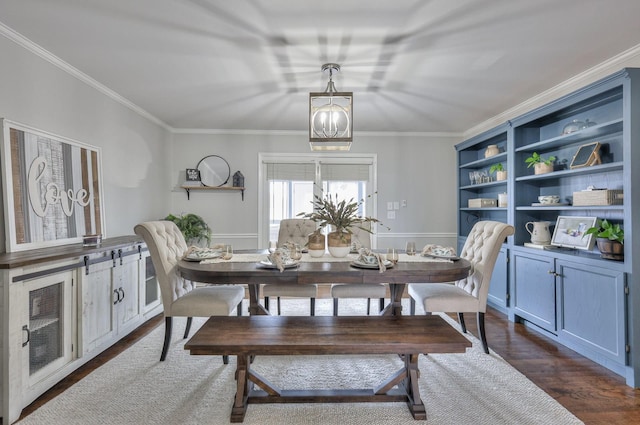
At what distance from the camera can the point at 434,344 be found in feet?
5.35

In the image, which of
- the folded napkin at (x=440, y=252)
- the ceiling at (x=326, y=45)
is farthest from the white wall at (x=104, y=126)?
the folded napkin at (x=440, y=252)

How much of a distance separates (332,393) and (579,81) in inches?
136

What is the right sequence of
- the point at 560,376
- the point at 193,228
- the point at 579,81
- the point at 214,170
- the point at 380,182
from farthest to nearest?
the point at 380,182
the point at 214,170
the point at 193,228
the point at 579,81
the point at 560,376

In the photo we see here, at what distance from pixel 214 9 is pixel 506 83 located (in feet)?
8.88

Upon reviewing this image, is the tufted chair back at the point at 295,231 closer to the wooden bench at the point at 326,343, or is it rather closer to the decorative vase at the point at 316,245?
the decorative vase at the point at 316,245

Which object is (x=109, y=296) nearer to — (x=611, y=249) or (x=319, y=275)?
(x=319, y=275)

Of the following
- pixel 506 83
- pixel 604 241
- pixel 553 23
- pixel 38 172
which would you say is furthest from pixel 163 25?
pixel 604 241

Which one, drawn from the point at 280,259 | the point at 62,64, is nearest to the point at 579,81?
the point at 280,259

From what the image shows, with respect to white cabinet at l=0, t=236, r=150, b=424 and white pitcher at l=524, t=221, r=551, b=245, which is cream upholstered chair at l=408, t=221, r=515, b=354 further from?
white cabinet at l=0, t=236, r=150, b=424

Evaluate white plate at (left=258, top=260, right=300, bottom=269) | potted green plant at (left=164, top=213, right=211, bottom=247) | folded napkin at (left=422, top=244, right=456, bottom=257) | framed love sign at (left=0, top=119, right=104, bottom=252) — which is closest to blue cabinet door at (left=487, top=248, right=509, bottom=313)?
folded napkin at (left=422, top=244, right=456, bottom=257)

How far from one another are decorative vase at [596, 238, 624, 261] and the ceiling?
1476mm

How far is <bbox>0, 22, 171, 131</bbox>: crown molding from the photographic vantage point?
2123 mm

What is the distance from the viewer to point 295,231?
342 centimetres

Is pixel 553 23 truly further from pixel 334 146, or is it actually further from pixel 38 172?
pixel 38 172
